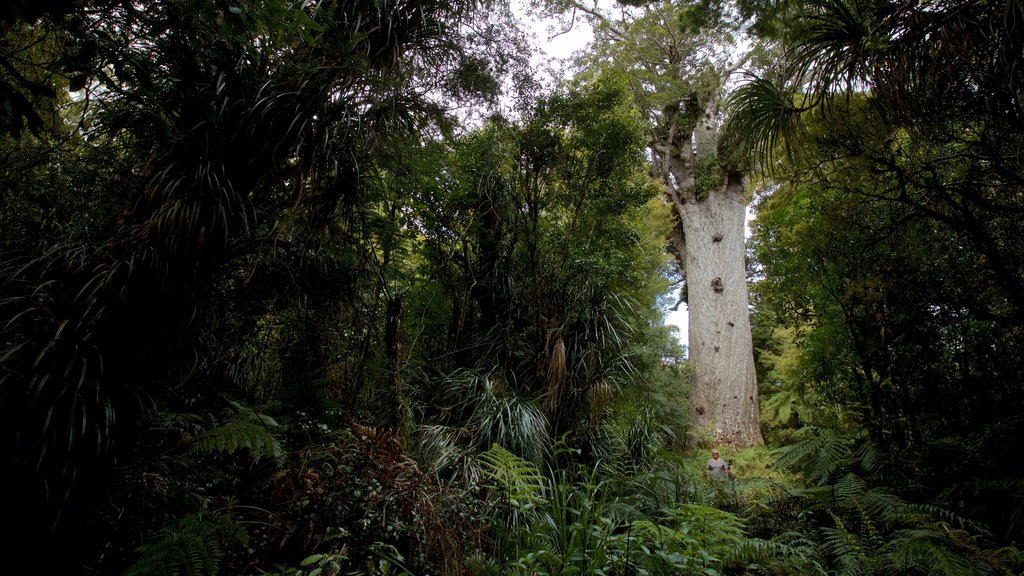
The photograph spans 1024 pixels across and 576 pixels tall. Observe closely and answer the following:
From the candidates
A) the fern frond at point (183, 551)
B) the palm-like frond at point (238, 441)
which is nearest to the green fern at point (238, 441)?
the palm-like frond at point (238, 441)

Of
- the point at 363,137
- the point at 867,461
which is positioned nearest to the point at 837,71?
the point at 867,461

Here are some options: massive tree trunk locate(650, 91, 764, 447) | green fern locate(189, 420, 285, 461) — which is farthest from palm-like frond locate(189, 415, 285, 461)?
massive tree trunk locate(650, 91, 764, 447)

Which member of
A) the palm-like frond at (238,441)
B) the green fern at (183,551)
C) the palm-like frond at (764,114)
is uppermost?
the palm-like frond at (764,114)

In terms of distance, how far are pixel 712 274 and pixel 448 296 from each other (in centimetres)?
482

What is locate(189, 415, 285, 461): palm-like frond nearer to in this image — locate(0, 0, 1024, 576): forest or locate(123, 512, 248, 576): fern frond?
locate(0, 0, 1024, 576): forest

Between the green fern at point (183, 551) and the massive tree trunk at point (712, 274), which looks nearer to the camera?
the green fern at point (183, 551)

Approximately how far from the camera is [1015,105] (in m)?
2.41

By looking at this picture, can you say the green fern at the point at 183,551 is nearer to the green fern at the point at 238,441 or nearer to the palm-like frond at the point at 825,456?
the green fern at the point at 238,441

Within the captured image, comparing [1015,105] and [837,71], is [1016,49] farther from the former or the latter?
[837,71]

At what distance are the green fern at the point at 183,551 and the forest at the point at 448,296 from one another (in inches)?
0.5

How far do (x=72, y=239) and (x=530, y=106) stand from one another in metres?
3.98

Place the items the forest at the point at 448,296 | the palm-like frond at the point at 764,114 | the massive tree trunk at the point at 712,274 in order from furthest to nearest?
1. the massive tree trunk at the point at 712,274
2. the palm-like frond at the point at 764,114
3. the forest at the point at 448,296

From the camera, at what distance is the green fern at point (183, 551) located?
52.1 inches

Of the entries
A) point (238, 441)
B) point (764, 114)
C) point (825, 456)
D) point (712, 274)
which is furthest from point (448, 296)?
point (712, 274)
